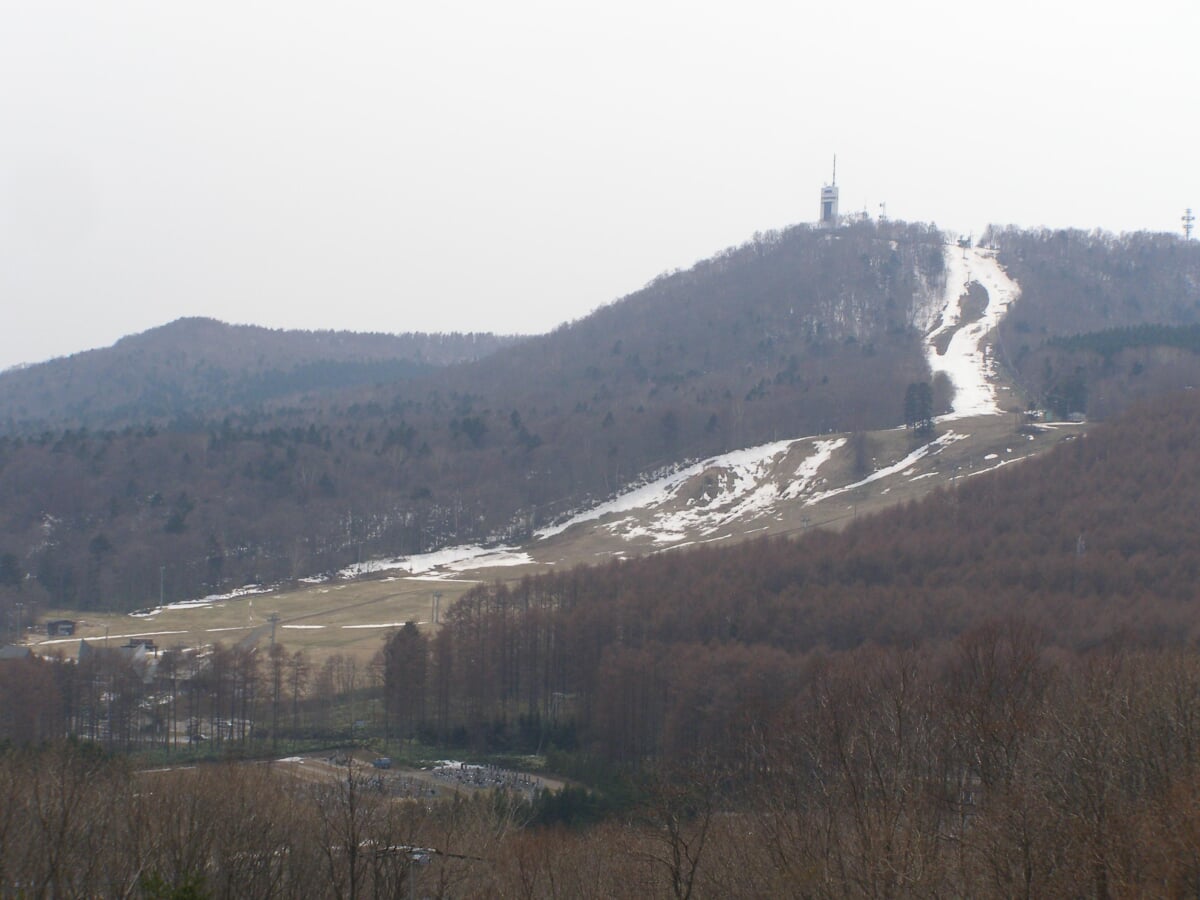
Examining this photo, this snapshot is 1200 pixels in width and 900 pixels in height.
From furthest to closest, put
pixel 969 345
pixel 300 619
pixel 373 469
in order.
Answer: pixel 969 345, pixel 373 469, pixel 300 619

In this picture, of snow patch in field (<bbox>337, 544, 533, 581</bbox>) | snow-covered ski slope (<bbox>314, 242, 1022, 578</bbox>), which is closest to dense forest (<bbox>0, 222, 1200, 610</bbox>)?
snow patch in field (<bbox>337, 544, 533, 581</bbox>)

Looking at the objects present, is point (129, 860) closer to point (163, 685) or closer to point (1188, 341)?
point (163, 685)

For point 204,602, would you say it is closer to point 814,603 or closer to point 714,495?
point 714,495

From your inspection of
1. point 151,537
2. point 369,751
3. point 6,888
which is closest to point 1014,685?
point 6,888

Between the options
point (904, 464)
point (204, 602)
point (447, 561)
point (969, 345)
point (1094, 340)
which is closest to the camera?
point (204, 602)

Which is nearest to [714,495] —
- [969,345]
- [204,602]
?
[204,602]

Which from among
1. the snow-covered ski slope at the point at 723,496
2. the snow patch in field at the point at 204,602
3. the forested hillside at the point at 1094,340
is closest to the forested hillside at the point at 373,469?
the snow patch in field at the point at 204,602

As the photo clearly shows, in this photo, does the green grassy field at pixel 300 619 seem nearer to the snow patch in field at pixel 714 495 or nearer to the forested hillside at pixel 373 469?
the forested hillside at pixel 373 469
